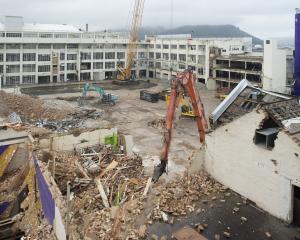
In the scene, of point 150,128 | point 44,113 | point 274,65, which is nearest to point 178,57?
point 274,65

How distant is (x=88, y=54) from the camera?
78312mm

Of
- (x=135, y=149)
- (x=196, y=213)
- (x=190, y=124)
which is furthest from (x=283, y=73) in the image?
(x=196, y=213)

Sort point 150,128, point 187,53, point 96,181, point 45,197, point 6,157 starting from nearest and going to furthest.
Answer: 1. point 45,197
2. point 96,181
3. point 6,157
4. point 150,128
5. point 187,53

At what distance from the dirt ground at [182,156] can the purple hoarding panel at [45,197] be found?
5.94 m

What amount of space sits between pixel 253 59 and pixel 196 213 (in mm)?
49971

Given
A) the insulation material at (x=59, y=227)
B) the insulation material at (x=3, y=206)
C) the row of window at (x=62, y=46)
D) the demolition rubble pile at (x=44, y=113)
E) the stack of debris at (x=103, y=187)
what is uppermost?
the row of window at (x=62, y=46)

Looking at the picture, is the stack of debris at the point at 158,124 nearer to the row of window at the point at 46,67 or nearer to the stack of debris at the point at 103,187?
the stack of debris at the point at 103,187

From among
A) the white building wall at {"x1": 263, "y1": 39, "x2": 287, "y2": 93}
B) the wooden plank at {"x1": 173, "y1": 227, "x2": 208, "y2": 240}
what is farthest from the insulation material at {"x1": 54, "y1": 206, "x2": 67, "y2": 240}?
the white building wall at {"x1": 263, "y1": 39, "x2": 287, "y2": 93}

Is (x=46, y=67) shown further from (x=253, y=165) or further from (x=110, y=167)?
(x=253, y=165)

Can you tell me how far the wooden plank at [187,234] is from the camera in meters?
11.7

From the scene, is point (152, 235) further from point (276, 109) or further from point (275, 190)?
point (276, 109)

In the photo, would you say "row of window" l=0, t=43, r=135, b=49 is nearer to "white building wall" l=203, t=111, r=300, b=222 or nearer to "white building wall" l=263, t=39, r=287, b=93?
"white building wall" l=263, t=39, r=287, b=93

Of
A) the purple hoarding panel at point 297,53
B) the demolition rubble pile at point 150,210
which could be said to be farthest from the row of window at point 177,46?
the demolition rubble pile at point 150,210

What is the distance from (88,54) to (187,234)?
70.1 metres
